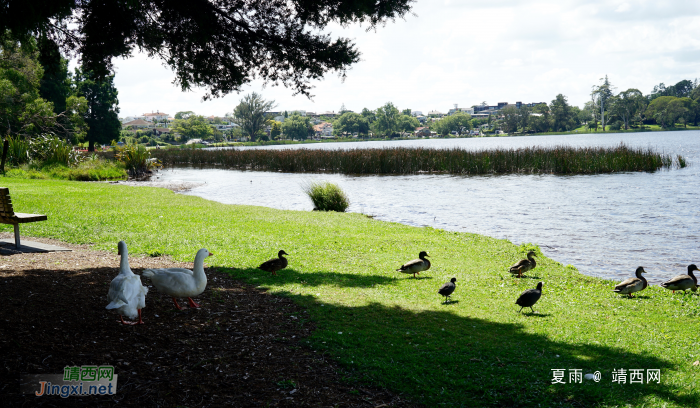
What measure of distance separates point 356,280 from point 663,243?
1222cm

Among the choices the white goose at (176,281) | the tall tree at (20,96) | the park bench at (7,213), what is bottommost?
the white goose at (176,281)

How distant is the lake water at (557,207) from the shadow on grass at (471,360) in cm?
695

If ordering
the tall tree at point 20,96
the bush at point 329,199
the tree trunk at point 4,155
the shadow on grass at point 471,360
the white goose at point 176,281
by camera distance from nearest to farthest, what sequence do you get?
the shadow on grass at point 471,360
the white goose at point 176,281
the bush at point 329,199
the tree trunk at point 4,155
the tall tree at point 20,96

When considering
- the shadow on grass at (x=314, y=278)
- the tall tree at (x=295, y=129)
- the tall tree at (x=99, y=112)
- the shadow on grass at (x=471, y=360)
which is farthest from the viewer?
the tall tree at (x=295, y=129)

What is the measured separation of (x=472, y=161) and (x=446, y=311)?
3535cm

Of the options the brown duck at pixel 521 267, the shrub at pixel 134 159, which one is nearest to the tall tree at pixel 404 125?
the shrub at pixel 134 159

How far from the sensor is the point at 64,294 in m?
6.42

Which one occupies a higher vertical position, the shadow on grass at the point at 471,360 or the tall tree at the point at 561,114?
the tall tree at the point at 561,114

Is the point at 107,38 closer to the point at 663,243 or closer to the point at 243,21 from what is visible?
the point at 243,21

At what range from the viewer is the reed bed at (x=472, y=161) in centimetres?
3884

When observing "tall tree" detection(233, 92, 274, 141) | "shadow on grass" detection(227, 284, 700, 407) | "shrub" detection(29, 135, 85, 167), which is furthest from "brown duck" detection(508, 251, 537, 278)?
"tall tree" detection(233, 92, 274, 141)

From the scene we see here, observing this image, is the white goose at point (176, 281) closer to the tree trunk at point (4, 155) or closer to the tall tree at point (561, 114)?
the tree trunk at point (4, 155)

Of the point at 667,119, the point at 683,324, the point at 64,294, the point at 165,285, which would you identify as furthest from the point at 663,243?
the point at 667,119

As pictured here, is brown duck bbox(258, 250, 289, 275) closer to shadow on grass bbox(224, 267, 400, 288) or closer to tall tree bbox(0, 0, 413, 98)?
shadow on grass bbox(224, 267, 400, 288)
